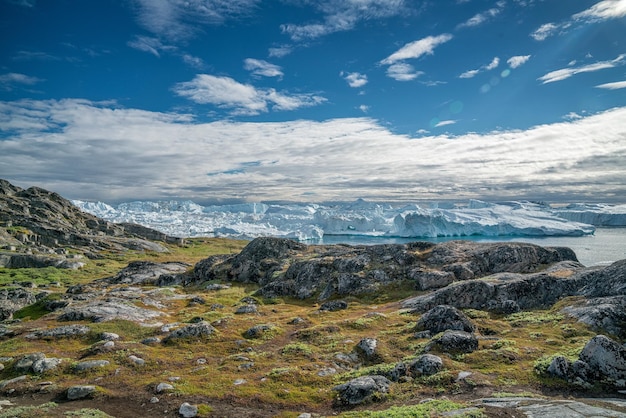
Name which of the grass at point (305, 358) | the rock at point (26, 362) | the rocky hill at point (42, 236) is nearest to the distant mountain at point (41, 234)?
the rocky hill at point (42, 236)

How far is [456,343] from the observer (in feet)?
86.9

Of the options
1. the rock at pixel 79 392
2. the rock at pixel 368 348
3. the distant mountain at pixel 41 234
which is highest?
the distant mountain at pixel 41 234

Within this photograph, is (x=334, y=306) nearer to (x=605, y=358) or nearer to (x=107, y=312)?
(x=107, y=312)

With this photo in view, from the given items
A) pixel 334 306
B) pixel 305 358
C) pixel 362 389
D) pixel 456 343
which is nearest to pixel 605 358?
pixel 456 343

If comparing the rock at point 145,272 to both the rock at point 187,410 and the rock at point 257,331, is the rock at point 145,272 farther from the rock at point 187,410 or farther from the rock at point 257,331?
the rock at point 187,410

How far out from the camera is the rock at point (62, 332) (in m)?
33.8

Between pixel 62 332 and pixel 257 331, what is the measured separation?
61.8 feet

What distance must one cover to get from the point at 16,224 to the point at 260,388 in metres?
196

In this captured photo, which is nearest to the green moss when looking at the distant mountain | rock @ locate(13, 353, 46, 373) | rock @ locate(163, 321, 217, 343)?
rock @ locate(163, 321, 217, 343)

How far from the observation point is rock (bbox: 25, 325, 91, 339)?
3382 cm

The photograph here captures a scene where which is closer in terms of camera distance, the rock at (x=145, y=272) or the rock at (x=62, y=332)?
the rock at (x=62, y=332)

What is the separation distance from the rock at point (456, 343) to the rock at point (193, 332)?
20549 millimetres

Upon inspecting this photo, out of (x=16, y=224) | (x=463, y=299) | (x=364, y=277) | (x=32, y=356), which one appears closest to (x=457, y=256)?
(x=364, y=277)

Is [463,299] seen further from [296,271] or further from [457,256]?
[296,271]
